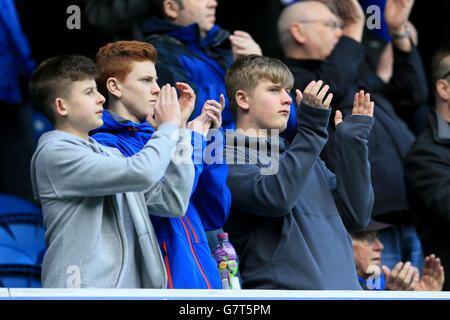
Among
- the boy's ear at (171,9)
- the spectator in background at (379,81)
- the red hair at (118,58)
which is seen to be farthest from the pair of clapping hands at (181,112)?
the boy's ear at (171,9)

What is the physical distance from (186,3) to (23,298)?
79.5 inches

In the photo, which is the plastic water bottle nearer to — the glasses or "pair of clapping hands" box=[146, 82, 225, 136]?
"pair of clapping hands" box=[146, 82, 225, 136]

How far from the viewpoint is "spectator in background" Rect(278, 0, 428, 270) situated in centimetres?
502

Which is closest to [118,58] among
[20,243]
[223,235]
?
[223,235]

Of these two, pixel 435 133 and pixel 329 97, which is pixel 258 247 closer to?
pixel 329 97

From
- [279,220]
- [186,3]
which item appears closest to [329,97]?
[279,220]

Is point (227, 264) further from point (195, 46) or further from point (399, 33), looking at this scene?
point (399, 33)

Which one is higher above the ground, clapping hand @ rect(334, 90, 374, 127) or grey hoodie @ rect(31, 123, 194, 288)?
clapping hand @ rect(334, 90, 374, 127)

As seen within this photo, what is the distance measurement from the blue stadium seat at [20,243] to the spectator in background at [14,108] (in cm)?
15

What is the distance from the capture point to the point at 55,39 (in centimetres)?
477

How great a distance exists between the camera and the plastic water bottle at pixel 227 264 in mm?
3963

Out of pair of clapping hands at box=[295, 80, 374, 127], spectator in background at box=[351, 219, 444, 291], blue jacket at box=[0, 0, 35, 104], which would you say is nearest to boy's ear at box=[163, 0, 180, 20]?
blue jacket at box=[0, 0, 35, 104]

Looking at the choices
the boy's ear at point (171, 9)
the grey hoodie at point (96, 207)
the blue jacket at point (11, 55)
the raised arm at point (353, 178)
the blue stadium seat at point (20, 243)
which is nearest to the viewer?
the grey hoodie at point (96, 207)

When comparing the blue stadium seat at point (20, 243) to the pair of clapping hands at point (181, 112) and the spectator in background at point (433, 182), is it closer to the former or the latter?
the pair of clapping hands at point (181, 112)
